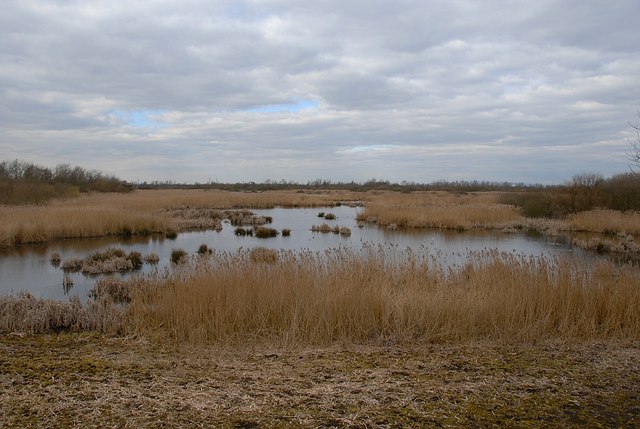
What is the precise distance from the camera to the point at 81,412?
3.29 m

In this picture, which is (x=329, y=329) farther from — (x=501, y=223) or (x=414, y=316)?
(x=501, y=223)

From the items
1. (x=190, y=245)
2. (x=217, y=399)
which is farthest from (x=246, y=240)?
(x=217, y=399)

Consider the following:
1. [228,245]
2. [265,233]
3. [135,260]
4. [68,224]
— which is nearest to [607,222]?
[265,233]

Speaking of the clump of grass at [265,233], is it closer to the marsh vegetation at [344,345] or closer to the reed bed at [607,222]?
the marsh vegetation at [344,345]

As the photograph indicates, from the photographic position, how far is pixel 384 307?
6.37 meters

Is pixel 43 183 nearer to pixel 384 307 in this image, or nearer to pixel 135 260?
pixel 135 260

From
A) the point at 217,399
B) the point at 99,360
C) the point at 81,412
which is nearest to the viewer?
the point at 81,412

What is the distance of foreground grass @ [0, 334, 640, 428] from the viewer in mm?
3262

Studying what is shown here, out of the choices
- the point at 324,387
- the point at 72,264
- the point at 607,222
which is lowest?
the point at 72,264

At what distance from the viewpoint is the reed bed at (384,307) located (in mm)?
6035

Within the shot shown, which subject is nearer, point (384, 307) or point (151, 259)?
point (384, 307)

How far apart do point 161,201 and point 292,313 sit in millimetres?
32237

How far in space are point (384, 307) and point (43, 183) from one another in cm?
4247

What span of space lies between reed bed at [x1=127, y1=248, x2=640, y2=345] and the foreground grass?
67cm
